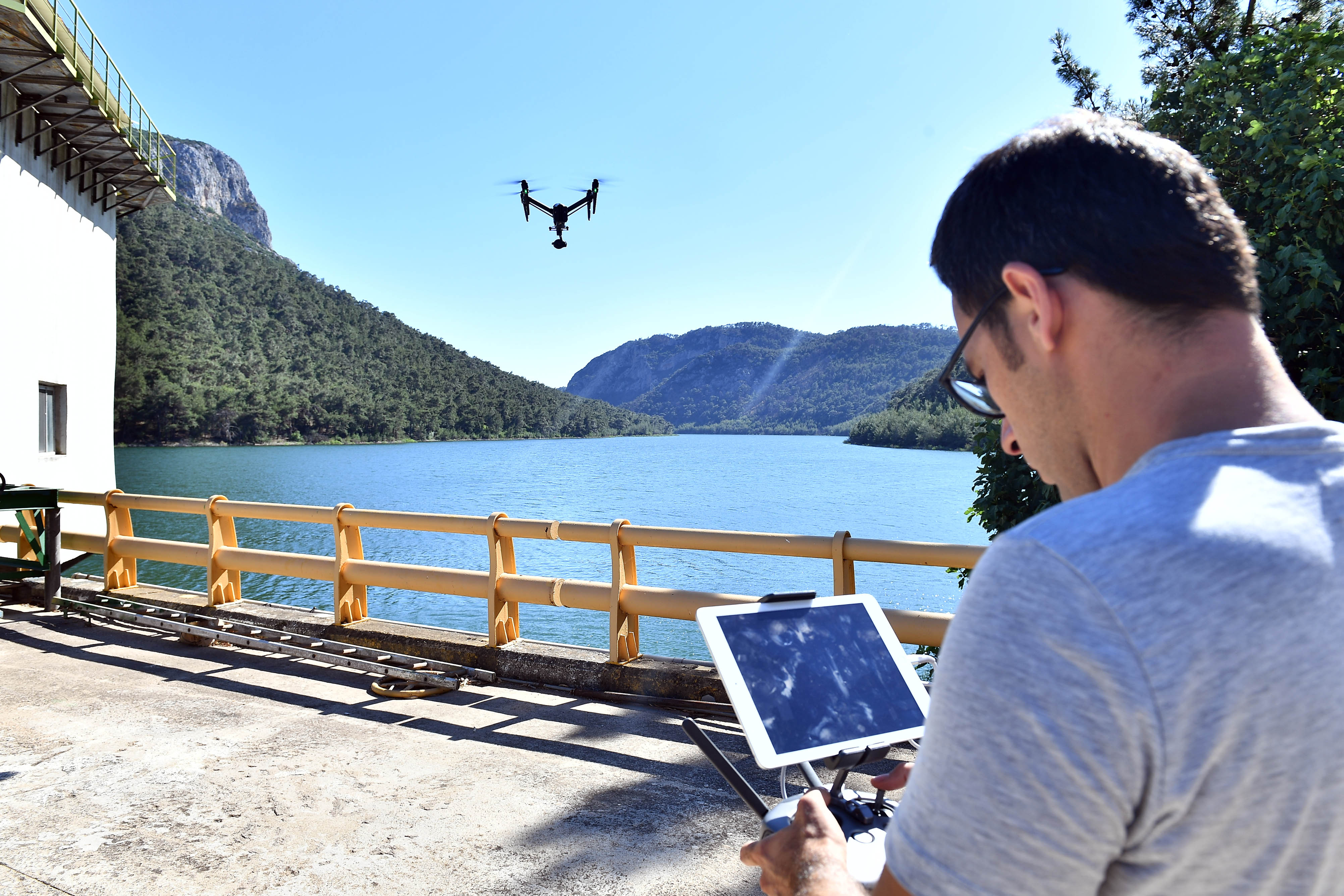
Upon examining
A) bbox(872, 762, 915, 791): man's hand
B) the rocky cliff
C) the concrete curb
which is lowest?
the concrete curb

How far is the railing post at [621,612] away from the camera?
5543mm

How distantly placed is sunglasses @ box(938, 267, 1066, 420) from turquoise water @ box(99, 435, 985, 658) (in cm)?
1232

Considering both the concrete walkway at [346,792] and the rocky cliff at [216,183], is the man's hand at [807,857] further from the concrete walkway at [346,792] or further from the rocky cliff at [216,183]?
the rocky cliff at [216,183]

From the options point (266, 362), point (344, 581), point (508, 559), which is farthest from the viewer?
point (266, 362)

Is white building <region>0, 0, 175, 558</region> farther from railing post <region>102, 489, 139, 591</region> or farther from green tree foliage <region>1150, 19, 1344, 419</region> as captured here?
green tree foliage <region>1150, 19, 1344, 419</region>

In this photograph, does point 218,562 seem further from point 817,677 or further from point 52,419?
point 52,419

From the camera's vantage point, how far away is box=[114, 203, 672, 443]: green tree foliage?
79062mm

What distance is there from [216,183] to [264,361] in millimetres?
110472

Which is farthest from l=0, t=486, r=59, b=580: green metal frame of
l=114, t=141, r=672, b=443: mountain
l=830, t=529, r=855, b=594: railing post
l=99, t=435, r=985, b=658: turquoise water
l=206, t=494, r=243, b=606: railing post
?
l=114, t=141, r=672, b=443: mountain

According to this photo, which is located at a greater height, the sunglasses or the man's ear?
the man's ear

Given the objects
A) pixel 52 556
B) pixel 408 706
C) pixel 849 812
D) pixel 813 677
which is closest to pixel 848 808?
pixel 849 812

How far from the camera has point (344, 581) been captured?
674 cm

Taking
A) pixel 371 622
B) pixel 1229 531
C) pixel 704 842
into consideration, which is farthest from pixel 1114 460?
pixel 371 622

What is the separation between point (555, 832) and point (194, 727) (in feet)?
8.44
